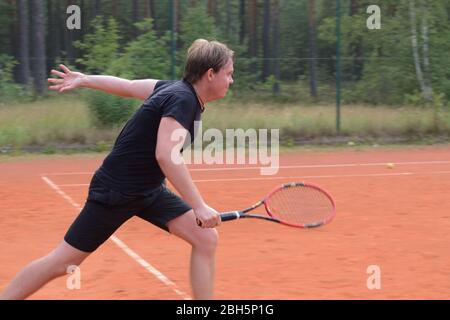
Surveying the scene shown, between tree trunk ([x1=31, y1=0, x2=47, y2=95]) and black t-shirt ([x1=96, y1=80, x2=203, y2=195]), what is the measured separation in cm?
930

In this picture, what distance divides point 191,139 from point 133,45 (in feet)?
31.7

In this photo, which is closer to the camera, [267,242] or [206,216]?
[206,216]

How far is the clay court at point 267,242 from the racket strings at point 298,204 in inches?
18.6

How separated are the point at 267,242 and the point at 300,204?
4.73 ft

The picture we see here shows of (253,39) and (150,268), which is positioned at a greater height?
(253,39)

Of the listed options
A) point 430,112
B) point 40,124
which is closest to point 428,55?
point 430,112

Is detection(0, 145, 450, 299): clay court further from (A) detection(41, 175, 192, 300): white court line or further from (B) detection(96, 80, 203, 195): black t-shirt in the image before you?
(B) detection(96, 80, 203, 195): black t-shirt

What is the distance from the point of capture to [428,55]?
14609mm

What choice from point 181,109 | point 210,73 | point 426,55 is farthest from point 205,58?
point 426,55

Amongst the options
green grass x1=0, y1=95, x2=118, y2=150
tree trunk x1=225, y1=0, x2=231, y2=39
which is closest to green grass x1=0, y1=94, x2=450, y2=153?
green grass x1=0, y1=95, x2=118, y2=150

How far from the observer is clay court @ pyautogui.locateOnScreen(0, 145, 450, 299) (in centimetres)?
525

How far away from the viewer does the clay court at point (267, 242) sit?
5246 mm

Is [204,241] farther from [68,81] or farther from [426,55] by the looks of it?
[426,55]

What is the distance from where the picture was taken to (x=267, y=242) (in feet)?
21.7
